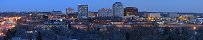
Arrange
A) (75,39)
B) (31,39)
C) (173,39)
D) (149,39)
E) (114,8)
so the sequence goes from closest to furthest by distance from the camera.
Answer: (173,39) < (149,39) < (31,39) < (75,39) < (114,8)

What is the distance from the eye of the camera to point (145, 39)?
2925 centimetres

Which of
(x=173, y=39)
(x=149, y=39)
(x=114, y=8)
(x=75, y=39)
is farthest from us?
(x=114, y=8)

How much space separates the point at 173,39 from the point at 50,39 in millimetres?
10025

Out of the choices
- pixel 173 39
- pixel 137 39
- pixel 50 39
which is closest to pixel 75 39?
pixel 50 39

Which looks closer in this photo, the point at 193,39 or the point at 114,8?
the point at 193,39

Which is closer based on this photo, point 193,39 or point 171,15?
point 193,39

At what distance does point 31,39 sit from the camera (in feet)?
106

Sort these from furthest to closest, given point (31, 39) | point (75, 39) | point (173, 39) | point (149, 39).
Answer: point (75, 39) < point (31, 39) < point (149, 39) < point (173, 39)

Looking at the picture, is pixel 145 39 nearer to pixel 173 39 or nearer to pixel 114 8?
pixel 173 39

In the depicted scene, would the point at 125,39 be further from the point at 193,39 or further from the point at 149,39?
the point at 193,39

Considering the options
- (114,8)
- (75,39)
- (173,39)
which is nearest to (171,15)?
(114,8)

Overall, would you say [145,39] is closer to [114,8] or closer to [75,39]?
[75,39]

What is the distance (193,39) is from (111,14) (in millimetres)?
87181

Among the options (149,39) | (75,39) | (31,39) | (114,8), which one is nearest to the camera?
(149,39)
